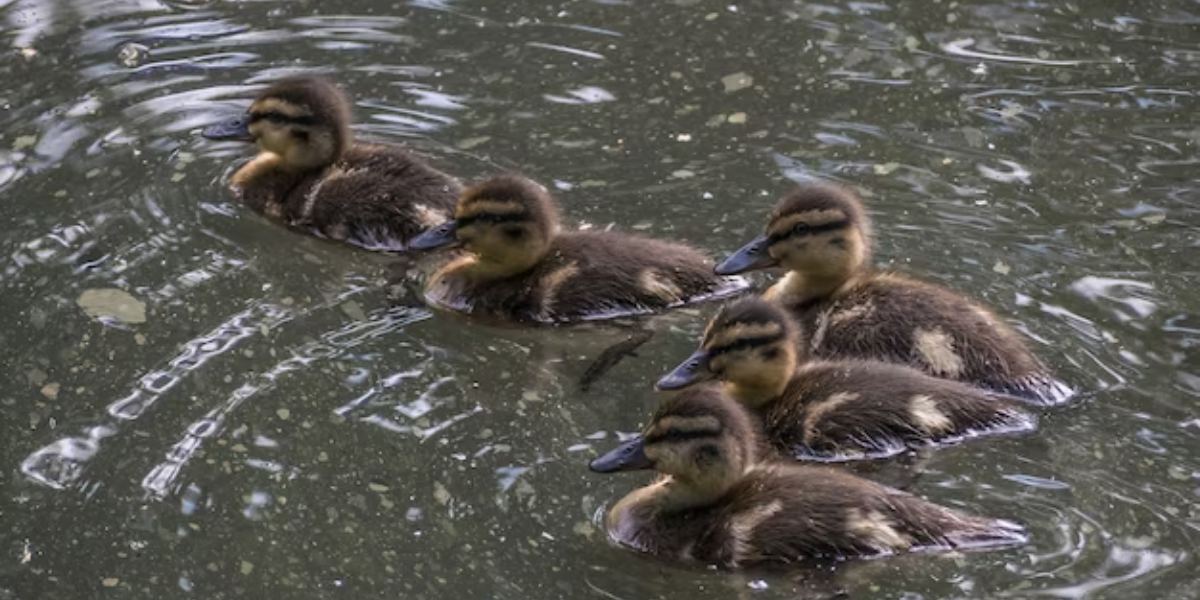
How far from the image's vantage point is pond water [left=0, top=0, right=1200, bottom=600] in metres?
4.17

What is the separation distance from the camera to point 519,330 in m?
5.25

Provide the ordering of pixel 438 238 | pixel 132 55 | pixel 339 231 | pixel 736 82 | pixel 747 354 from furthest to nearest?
Answer: 1. pixel 132 55
2. pixel 736 82
3. pixel 339 231
4. pixel 438 238
5. pixel 747 354

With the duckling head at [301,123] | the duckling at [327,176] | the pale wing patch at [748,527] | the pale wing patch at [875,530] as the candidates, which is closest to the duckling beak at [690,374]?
the pale wing patch at [748,527]

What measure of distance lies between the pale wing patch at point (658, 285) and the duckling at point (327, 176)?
27.3 inches

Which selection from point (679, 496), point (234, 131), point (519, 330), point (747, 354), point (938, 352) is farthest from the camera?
point (234, 131)

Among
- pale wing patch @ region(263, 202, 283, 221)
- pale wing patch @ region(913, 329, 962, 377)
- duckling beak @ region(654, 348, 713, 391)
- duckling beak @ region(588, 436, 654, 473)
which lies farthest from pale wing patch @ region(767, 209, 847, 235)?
pale wing patch @ region(263, 202, 283, 221)

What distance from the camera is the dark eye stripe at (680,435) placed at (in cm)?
412

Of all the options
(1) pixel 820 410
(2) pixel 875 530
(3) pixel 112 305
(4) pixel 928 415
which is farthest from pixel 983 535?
(3) pixel 112 305

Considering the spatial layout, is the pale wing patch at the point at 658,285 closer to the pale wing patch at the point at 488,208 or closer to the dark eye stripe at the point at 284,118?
the pale wing patch at the point at 488,208

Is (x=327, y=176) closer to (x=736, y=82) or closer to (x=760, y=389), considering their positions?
(x=736, y=82)

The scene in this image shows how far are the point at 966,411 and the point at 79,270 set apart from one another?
8.24 feet

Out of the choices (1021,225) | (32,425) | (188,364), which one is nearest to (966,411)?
(1021,225)

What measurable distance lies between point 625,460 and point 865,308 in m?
0.98

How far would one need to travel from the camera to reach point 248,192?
230 inches
